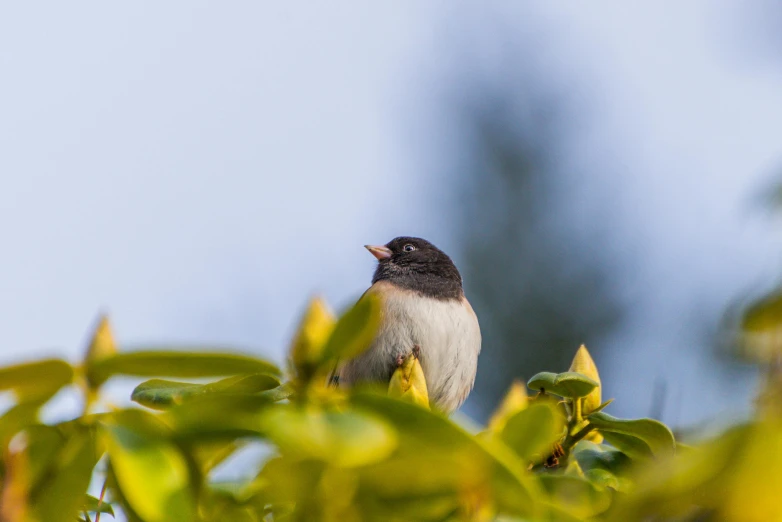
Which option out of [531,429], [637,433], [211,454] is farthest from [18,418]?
[637,433]

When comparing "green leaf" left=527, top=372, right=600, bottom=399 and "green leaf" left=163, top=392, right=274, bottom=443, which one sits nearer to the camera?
"green leaf" left=163, top=392, right=274, bottom=443

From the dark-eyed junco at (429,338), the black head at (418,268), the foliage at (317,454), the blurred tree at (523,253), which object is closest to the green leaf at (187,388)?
the foliage at (317,454)

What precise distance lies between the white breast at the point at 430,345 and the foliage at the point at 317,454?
2605mm

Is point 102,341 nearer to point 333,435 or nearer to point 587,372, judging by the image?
point 333,435

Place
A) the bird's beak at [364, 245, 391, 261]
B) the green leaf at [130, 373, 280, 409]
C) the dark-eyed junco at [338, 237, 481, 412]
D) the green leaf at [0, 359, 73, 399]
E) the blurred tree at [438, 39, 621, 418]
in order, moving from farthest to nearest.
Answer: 1. the blurred tree at [438, 39, 621, 418]
2. the bird's beak at [364, 245, 391, 261]
3. the dark-eyed junco at [338, 237, 481, 412]
4. the green leaf at [130, 373, 280, 409]
5. the green leaf at [0, 359, 73, 399]

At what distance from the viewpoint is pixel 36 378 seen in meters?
0.44

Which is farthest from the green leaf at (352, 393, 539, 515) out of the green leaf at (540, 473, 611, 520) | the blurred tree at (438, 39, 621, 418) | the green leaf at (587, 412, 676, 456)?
the blurred tree at (438, 39, 621, 418)

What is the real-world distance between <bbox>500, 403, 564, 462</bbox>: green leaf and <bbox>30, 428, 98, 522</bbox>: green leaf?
221mm

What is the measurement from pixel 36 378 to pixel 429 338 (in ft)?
9.16

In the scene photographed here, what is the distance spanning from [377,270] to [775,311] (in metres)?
3.43

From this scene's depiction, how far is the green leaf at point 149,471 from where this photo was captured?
40cm

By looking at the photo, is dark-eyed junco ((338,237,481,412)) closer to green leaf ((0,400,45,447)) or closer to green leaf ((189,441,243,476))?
green leaf ((189,441,243,476))

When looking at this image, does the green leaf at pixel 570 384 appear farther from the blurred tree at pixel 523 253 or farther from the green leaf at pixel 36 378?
the blurred tree at pixel 523 253

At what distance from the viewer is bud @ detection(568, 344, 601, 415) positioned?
98 centimetres
